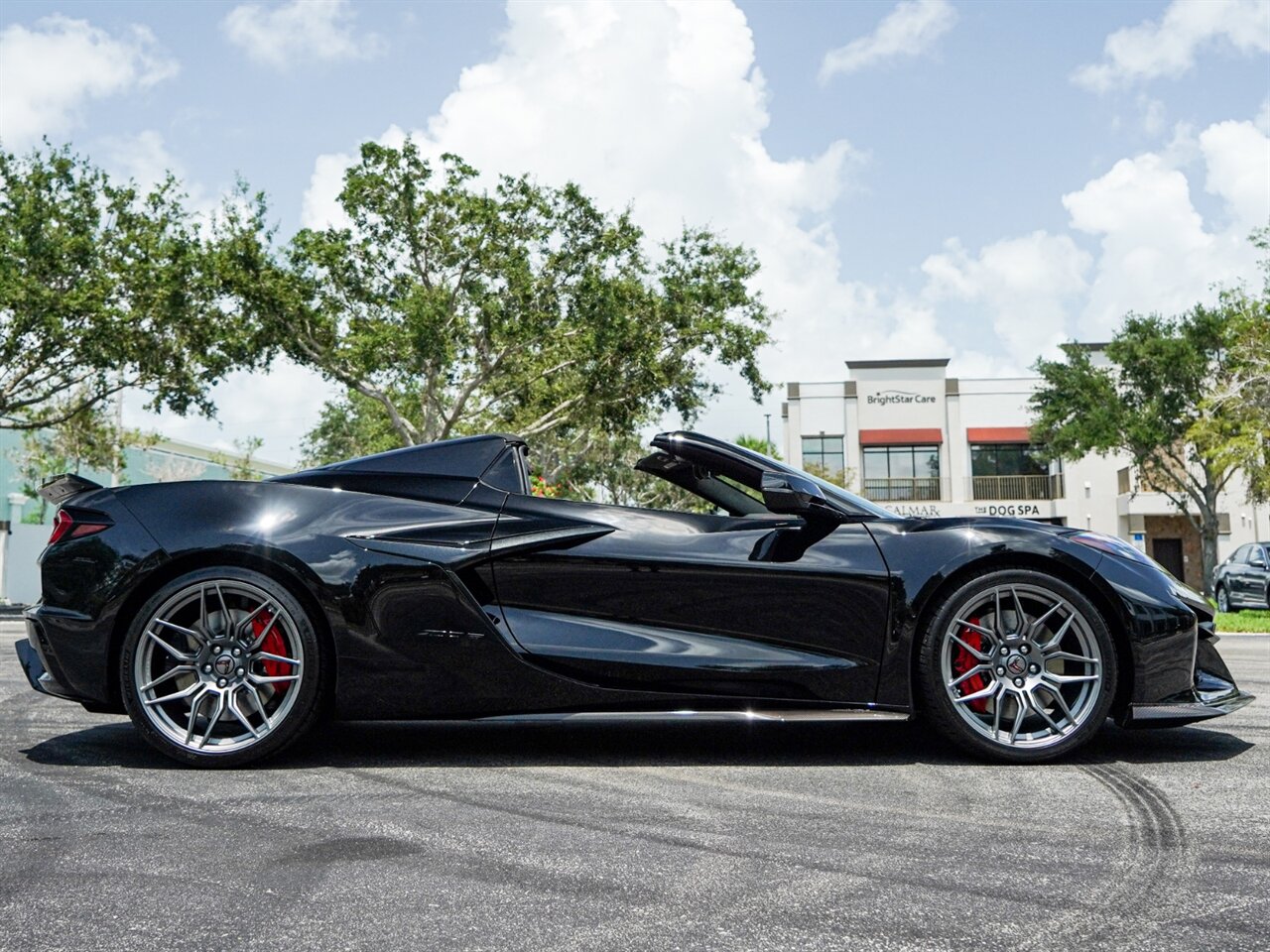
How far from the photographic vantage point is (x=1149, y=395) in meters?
37.3

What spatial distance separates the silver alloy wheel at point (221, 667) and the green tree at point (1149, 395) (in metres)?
33.6

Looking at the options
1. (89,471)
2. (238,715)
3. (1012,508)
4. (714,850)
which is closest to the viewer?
(714,850)

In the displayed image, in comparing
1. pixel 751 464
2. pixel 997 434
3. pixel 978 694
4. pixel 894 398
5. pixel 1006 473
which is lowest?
pixel 978 694

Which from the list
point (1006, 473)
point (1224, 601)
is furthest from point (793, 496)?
point (1006, 473)

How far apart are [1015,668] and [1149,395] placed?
1429 inches

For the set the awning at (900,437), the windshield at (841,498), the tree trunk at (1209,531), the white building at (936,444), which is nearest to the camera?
the windshield at (841,498)

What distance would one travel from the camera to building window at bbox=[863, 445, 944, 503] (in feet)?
178

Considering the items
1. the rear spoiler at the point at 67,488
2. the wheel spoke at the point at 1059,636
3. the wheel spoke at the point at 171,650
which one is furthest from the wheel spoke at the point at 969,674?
the rear spoiler at the point at 67,488

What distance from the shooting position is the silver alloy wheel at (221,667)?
166 inches

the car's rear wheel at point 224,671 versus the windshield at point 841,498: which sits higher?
the windshield at point 841,498

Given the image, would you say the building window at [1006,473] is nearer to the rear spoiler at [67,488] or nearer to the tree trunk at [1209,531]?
the tree trunk at [1209,531]

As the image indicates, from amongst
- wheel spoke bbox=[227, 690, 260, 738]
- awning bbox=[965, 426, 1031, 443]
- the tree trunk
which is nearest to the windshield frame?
wheel spoke bbox=[227, 690, 260, 738]

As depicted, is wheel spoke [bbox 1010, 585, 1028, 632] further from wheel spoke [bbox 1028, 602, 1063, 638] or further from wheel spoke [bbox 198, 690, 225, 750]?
wheel spoke [bbox 198, 690, 225, 750]

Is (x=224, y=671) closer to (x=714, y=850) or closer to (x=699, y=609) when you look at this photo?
(x=699, y=609)
